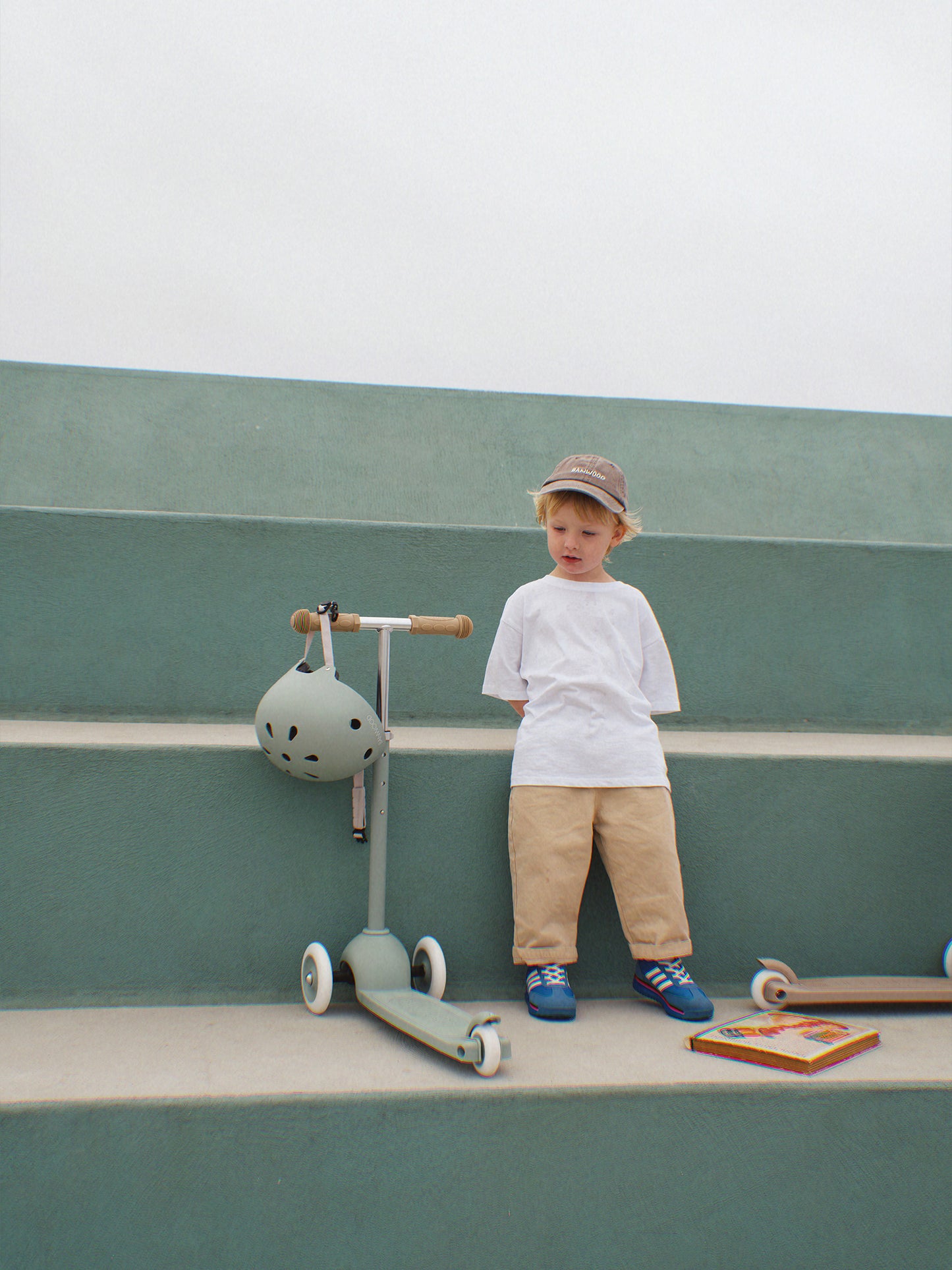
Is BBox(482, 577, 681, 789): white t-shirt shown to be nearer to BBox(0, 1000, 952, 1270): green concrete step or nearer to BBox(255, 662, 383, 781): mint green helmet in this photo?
BBox(255, 662, 383, 781): mint green helmet

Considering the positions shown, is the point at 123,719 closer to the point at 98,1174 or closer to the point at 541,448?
the point at 98,1174

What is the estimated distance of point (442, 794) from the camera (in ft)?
5.38

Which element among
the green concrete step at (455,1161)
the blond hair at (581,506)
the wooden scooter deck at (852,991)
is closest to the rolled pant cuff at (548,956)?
the green concrete step at (455,1161)

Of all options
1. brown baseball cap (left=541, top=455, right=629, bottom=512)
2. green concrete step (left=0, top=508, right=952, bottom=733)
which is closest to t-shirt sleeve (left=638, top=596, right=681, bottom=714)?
brown baseball cap (left=541, top=455, right=629, bottom=512)

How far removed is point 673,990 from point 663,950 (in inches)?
2.5

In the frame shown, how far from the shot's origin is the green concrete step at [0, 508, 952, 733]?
6.40 feet

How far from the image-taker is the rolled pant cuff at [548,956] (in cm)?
153

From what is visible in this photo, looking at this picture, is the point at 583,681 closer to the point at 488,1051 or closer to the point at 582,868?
the point at 582,868

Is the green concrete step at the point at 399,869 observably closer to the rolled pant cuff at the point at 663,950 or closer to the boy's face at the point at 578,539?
the rolled pant cuff at the point at 663,950

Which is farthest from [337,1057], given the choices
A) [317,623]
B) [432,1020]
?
[317,623]

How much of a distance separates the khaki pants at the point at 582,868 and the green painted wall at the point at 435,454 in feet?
4.17

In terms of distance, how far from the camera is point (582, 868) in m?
1.58

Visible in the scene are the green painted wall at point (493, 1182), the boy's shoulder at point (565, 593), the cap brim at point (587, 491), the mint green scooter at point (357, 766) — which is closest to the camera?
the green painted wall at point (493, 1182)

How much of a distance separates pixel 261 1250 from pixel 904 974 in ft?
3.99
